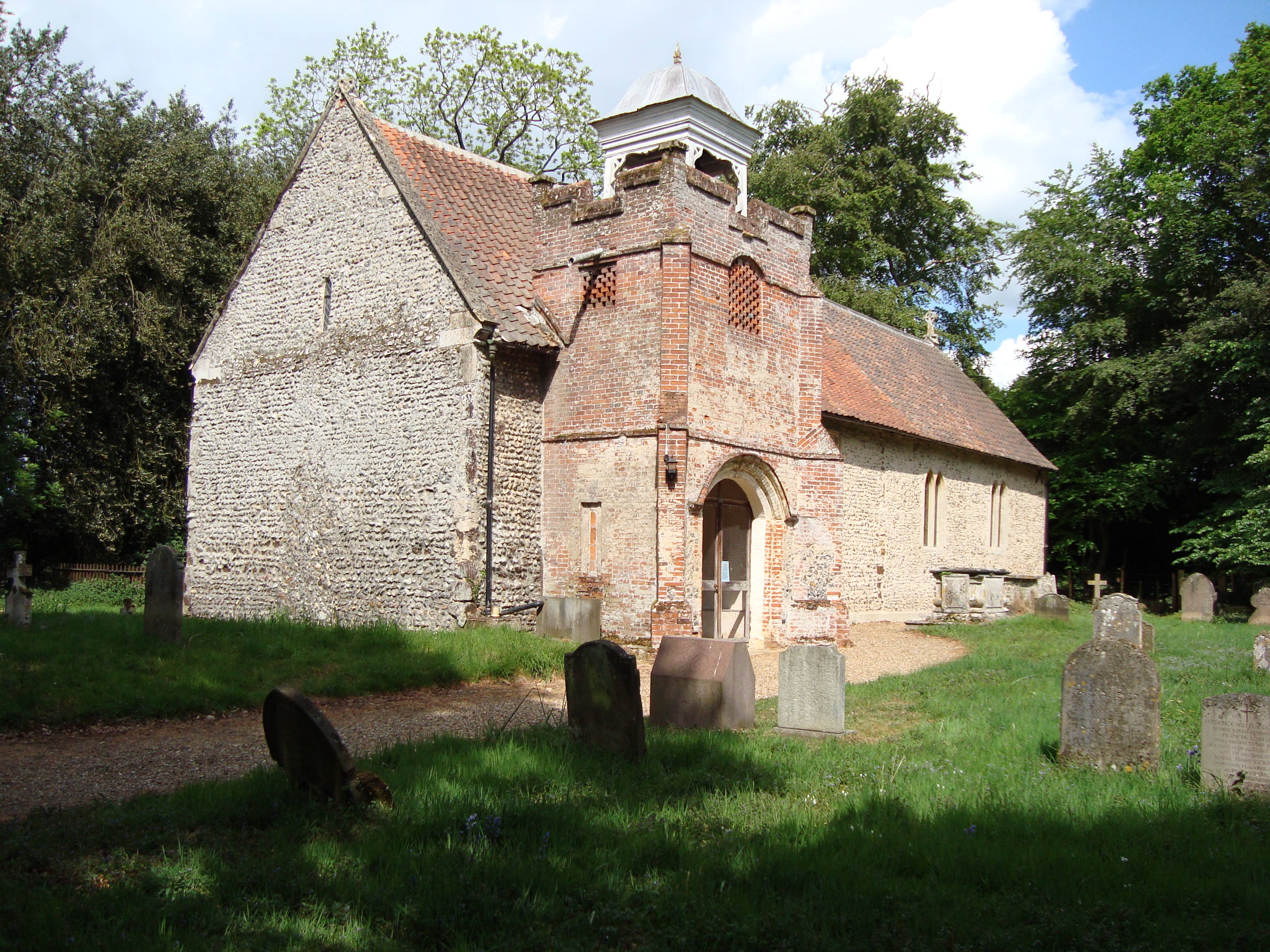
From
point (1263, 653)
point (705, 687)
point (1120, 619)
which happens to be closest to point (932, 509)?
point (1120, 619)

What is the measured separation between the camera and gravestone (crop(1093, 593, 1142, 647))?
13.2 m

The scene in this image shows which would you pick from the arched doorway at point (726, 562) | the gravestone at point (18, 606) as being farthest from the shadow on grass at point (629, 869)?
the arched doorway at point (726, 562)

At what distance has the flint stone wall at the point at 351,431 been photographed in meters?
14.9

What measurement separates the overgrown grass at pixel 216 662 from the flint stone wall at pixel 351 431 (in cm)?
176

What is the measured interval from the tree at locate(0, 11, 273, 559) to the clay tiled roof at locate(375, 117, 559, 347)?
11.5 metres

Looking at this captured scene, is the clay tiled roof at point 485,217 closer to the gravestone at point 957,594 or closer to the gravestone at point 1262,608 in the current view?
the gravestone at point 957,594

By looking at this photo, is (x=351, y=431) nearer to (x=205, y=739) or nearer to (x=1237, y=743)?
(x=205, y=739)

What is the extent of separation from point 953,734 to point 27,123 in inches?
1111

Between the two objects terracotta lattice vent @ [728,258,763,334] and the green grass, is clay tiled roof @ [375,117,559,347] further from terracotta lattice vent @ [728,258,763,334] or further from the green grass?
the green grass

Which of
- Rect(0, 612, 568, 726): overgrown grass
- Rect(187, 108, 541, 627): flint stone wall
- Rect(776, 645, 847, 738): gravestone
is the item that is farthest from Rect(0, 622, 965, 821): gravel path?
Rect(187, 108, 541, 627): flint stone wall

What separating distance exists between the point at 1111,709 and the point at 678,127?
1242cm

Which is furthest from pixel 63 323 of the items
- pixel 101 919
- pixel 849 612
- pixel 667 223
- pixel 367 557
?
pixel 101 919

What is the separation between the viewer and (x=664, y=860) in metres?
5.13

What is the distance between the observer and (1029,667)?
1302 centimetres
